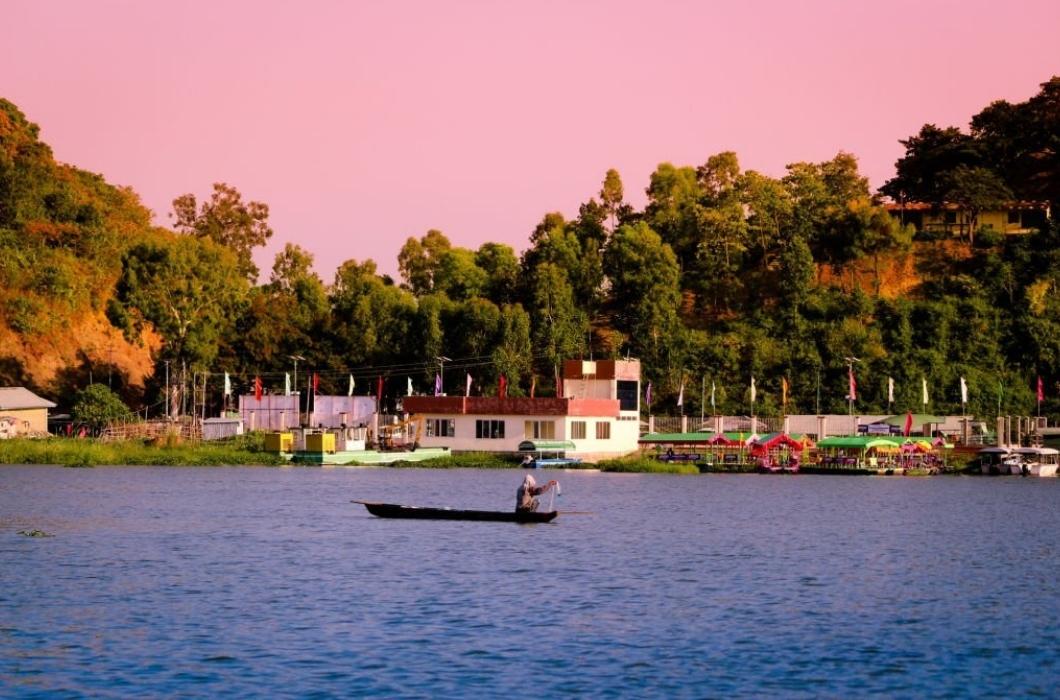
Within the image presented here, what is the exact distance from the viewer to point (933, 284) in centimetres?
14025

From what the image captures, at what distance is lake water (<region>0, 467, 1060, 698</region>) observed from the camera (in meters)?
30.5

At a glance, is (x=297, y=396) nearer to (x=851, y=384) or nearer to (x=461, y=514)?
(x=851, y=384)

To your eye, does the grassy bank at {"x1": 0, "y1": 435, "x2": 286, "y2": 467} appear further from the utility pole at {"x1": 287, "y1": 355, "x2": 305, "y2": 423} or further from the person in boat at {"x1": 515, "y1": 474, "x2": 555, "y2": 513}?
the person in boat at {"x1": 515, "y1": 474, "x2": 555, "y2": 513}

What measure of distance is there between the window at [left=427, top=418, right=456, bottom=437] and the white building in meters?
0.08

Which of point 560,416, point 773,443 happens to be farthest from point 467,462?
point 773,443

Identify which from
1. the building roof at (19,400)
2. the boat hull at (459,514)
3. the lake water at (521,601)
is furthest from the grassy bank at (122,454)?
the boat hull at (459,514)

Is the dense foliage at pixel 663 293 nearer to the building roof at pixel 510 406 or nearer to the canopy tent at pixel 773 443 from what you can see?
the building roof at pixel 510 406

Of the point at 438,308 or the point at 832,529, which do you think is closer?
the point at 832,529

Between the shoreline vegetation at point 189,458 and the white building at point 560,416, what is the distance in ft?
7.74

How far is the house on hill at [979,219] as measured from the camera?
493 ft

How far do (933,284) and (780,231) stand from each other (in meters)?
16.5

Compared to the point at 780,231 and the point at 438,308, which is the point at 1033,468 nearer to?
the point at 780,231

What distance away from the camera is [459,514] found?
56531 mm

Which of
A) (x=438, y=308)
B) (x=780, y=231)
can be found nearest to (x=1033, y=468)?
(x=780, y=231)
